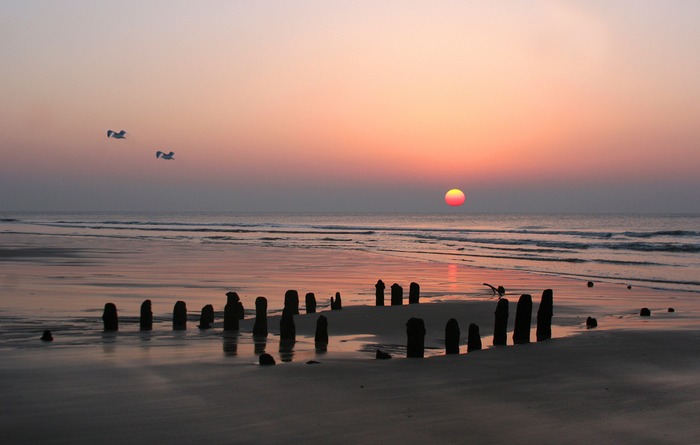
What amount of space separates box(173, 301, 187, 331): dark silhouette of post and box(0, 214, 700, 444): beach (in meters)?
0.21

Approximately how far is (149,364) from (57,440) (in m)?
3.65

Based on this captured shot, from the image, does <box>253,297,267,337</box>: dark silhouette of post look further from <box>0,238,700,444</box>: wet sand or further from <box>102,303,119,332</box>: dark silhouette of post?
<box>102,303,119,332</box>: dark silhouette of post

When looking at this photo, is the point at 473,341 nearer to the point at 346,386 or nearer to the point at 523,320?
the point at 523,320

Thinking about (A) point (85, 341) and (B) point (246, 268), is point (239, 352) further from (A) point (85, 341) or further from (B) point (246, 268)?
(B) point (246, 268)

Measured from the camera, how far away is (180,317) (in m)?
14.5

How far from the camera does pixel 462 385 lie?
372 inches

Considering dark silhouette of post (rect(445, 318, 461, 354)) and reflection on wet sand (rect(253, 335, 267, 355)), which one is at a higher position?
dark silhouette of post (rect(445, 318, 461, 354))

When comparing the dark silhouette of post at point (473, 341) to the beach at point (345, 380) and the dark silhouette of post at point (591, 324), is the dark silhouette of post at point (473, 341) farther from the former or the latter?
the dark silhouette of post at point (591, 324)

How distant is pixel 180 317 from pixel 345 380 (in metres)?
5.75

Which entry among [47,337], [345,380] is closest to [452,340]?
[345,380]

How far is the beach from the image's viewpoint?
24.6 feet

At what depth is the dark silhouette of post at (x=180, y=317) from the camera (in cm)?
1446

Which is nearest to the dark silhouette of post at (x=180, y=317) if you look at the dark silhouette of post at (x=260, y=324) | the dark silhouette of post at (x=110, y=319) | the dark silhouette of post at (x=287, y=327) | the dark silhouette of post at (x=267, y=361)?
the dark silhouette of post at (x=110, y=319)

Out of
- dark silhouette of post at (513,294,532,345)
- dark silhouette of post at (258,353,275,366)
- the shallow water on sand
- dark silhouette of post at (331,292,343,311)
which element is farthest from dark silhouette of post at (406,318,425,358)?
dark silhouette of post at (331,292,343,311)
